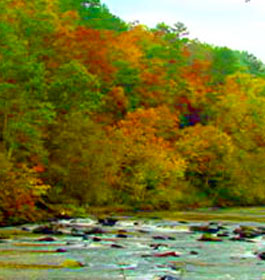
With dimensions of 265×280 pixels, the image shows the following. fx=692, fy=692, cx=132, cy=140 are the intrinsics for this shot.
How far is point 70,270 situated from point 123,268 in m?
1.73

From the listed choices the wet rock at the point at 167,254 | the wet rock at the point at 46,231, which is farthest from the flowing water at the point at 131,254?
the wet rock at the point at 46,231

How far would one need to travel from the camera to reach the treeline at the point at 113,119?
54344 mm

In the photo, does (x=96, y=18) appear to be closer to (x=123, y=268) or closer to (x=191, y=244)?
(x=191, y=244)

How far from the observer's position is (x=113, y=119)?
82.1 metres

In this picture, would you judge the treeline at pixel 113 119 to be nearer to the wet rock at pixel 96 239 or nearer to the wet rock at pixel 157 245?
the wet rock at pixel 96 239

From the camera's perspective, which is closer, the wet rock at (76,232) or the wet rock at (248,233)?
the wet rock at (76,232)

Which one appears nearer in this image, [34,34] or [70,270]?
[70,270]

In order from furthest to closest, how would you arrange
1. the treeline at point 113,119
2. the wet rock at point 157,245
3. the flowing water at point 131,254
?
the treeline at point 113,119
the wet rock at point 157,245
the flowing water at point 131,254

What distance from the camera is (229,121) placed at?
9194 centimetres

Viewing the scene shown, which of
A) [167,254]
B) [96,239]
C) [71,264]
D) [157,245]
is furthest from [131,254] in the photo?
[96,239]

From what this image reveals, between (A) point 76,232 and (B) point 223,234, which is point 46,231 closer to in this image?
(A) point 76,232

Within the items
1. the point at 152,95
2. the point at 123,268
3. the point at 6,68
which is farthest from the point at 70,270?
the point at 152,95

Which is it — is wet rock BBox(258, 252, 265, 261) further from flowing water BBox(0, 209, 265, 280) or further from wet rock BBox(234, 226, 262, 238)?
wet rock BBox(234, 226, 262, 238)

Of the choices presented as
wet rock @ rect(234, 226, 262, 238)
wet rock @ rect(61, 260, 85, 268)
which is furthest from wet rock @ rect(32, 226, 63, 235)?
wet rock @ rect(61, 260, 85, 268)
